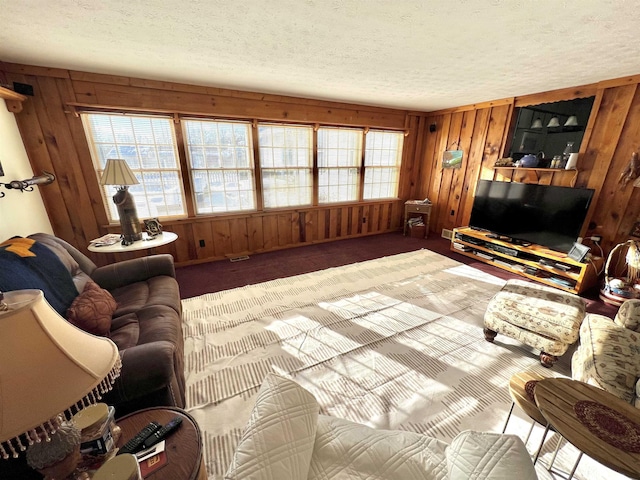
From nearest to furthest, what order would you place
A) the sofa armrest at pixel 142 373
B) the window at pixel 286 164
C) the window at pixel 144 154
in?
the sofa armrest at pixel 142 373 < the window at pixel 144 154 < the window at pixel 286 164

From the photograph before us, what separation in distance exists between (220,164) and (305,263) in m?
1.83

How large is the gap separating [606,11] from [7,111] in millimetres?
4666

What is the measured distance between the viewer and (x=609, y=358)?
1456mm

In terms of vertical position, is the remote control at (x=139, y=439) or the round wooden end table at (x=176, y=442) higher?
the remote control at (x=139, y=439)

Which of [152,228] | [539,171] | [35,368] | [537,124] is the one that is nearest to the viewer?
[35,368]

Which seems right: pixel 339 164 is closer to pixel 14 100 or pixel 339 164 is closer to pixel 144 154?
pixel 144 154

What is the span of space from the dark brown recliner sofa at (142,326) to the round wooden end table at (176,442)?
0.15m

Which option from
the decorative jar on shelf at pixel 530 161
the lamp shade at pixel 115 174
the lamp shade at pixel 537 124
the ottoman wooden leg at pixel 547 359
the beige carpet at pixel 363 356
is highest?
the lamp shade at pixel 537 124

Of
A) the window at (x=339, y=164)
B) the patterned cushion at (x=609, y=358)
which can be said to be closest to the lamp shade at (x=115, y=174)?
the window at (x=339, y=164)

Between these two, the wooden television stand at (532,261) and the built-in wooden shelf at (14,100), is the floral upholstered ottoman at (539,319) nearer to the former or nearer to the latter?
the wooden television stand at (532,261)

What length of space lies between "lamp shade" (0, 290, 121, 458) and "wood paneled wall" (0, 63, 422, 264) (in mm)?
3138

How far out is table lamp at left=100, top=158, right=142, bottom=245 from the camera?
244 cm

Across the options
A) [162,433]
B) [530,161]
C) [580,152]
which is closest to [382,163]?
[530,161]

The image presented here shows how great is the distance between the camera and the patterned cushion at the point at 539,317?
1809 mm
